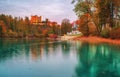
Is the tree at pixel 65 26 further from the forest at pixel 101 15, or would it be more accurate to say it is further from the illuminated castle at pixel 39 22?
the forest at pixel 101 15

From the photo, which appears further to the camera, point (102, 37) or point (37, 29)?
point (37, 29)

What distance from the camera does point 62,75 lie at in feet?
43.9

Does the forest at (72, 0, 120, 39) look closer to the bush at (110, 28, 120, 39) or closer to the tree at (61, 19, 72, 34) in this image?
the bush at (110, 28, 120, 39)

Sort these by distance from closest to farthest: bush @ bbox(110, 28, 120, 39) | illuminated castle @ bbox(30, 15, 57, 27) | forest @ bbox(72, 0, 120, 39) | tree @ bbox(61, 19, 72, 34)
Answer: bush @ bbox(110, 28, 120, 39)
forest @ bbox(72, 0, 120, 39)
tree @ bbox(61, 19, 72, 34)
illuminated castle @ bbox(30, 15, 57, 27)

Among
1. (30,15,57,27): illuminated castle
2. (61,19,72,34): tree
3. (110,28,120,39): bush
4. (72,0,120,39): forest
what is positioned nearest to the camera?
(110,28,120,39): bush

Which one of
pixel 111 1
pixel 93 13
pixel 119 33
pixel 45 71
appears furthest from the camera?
pixel 93 13

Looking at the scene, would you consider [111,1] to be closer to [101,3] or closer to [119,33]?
[101,3]

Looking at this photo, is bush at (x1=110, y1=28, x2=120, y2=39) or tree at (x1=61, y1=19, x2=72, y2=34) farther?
tree at (x1=61, y1=19, x2=72, y2=34)

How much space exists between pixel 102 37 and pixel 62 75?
37262 millimetres

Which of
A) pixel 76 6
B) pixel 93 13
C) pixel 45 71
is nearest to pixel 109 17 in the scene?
pixel 93 13

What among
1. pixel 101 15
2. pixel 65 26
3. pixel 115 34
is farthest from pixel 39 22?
pixel 115 34

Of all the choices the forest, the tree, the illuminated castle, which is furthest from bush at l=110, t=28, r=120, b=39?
the illuminated castle

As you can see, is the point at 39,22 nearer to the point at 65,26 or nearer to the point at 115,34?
the point at 65,26

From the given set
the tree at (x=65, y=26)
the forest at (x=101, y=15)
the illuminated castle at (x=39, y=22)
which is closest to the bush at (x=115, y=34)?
the forest at (x=101, y=15)
